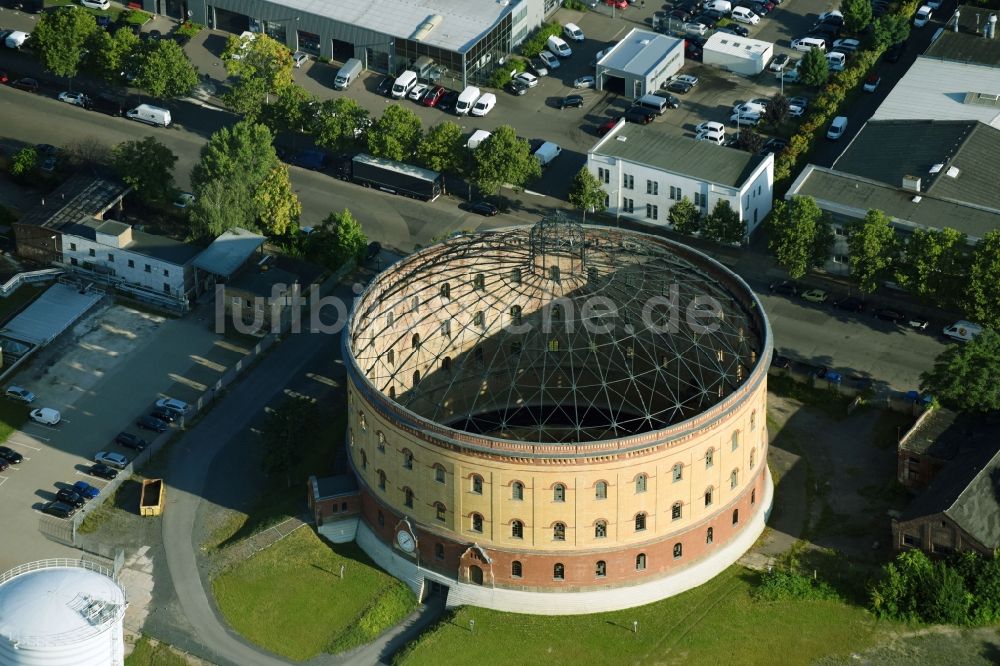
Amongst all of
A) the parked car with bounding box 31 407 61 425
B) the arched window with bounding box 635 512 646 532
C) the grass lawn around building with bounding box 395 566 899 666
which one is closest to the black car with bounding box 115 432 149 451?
the parked car with bounding box 31 407 61 425

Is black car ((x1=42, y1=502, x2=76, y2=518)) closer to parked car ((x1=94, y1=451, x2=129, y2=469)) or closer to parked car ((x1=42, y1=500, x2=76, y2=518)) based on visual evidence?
parked car ((x1=42, y1=500, x2=76, y2=518))

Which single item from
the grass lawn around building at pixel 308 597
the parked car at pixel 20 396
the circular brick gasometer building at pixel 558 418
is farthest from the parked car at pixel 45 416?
the circular brick gasometer building at pixel 558 418

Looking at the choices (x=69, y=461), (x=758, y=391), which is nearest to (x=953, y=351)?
(x=758, y=391)

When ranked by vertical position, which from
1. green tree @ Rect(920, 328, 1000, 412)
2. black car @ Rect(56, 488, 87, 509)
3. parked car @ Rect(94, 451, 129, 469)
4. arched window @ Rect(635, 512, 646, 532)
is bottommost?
black car @ Rect(56, 488, 87, 509)

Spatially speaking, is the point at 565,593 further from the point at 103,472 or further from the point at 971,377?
the point at 103,472

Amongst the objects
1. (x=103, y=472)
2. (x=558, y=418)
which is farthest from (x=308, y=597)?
(x=558, y=418)

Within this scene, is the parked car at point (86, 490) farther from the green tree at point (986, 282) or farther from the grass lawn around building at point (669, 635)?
the green tree at point (986, 282)
